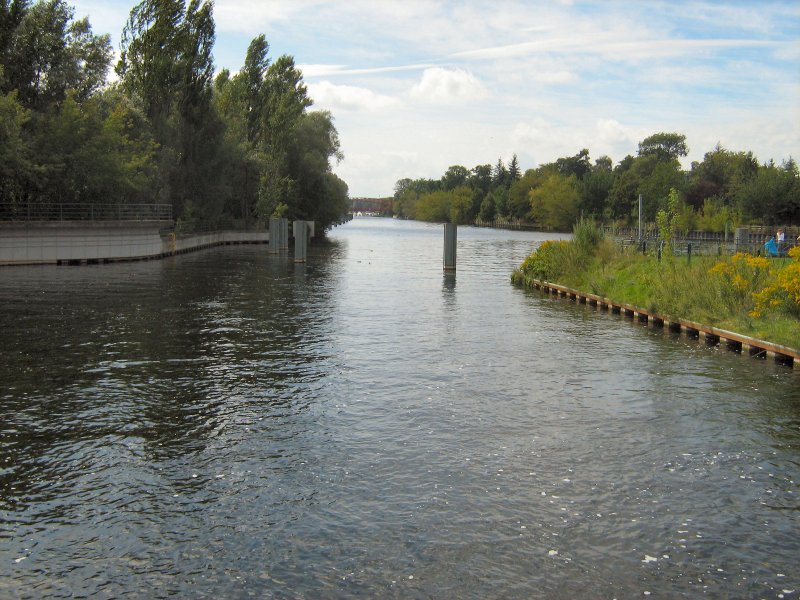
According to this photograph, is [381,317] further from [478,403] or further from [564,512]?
[564,512]

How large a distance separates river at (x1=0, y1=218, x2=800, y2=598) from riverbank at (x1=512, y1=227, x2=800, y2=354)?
195cm

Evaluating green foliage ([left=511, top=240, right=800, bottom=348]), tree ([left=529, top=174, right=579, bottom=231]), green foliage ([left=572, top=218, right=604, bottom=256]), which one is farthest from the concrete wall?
tree ([left=529, top=174, right=579, bottom=231])

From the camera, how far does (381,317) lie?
27.9 m

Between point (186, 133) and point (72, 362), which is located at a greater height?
point (186, 133)

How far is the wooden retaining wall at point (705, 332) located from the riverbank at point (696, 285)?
14 centimetres

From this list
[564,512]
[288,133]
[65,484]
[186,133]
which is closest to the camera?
[564,512]

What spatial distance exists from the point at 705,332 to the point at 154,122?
164 feet

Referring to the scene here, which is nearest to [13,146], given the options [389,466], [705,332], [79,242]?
[79,242]

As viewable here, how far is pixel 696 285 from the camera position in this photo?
85.6 feet

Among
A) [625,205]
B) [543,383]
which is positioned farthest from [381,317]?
[625,205]

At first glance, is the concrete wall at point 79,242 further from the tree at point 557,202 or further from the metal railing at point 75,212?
the tree at point 557,202

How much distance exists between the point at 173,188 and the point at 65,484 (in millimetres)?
59273

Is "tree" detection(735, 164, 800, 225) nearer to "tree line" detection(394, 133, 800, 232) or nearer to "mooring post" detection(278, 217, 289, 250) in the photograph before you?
"tree line" detection(394, 133, 800, 232)

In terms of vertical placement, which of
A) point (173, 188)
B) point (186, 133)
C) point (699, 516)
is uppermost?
point (186, 133)
